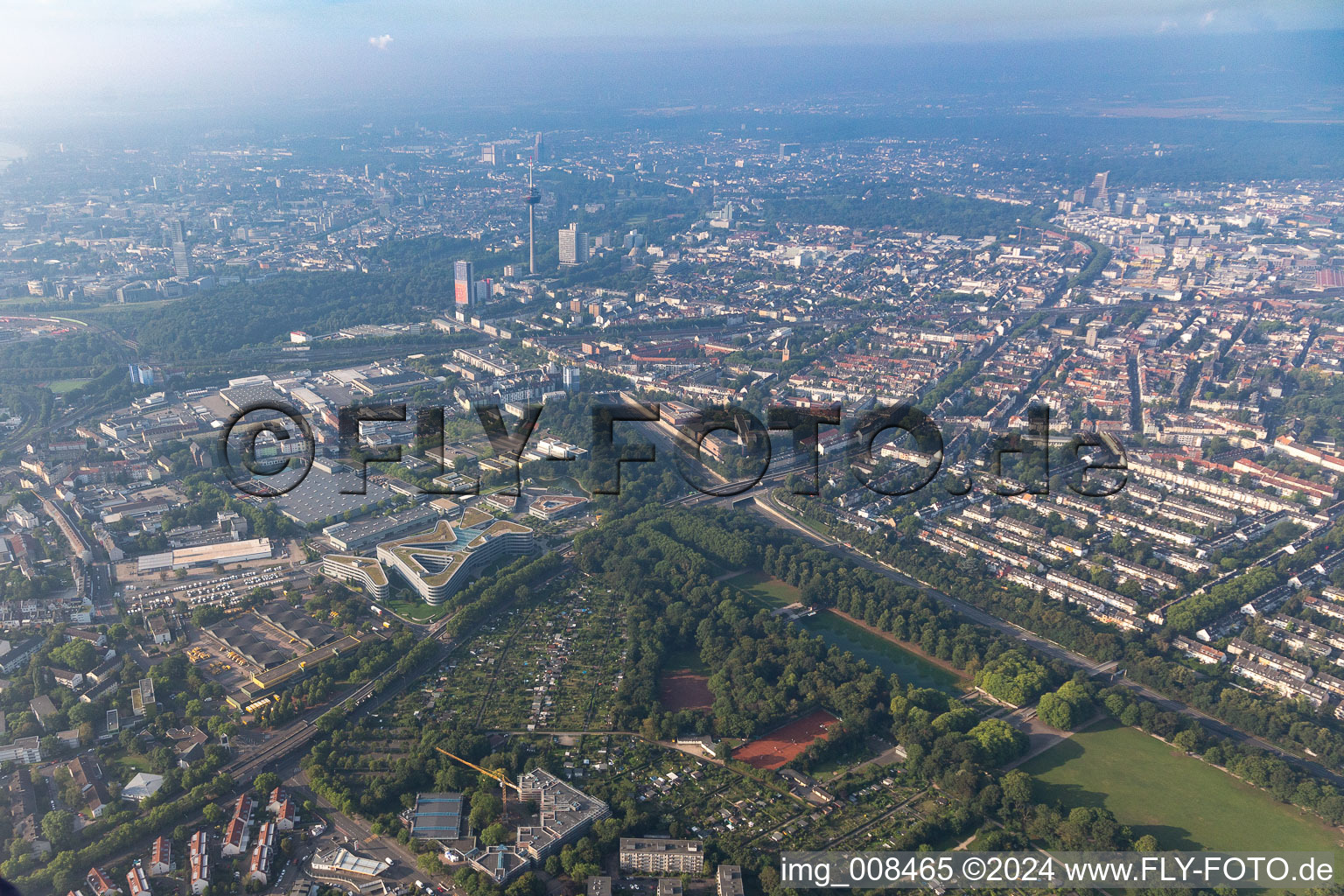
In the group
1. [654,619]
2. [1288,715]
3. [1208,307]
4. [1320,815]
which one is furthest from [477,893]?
[1208,307]

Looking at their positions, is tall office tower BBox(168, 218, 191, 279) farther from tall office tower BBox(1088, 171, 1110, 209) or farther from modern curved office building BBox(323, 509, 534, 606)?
tall office tower BBox(1088, 171, 1110, 209)

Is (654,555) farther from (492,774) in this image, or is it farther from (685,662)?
(492,774)

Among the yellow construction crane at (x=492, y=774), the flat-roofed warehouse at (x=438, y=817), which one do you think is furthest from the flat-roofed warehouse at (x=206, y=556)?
the flat-roofed warehouse at (x=438, y=817)

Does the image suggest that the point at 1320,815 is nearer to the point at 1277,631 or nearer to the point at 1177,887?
the point at 1177,887

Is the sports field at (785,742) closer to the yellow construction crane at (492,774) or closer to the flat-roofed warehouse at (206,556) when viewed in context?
the yellow construction crane at (492,774)

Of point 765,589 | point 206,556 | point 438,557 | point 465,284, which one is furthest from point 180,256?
point 765,589
